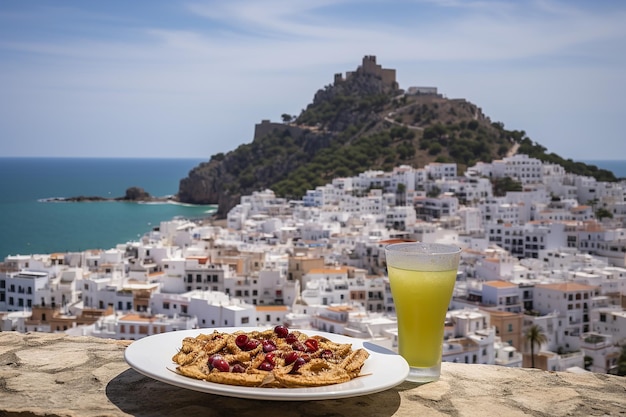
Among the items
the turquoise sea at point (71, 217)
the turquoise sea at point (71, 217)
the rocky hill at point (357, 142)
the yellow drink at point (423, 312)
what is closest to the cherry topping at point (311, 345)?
the yellow drink at point (423, 312)

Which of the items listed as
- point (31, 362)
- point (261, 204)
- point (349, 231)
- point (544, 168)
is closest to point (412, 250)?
point (31, 362)

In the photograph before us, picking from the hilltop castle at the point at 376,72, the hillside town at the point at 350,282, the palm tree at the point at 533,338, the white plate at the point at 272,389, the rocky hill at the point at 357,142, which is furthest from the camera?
the hilltop castle at the point at 376,72

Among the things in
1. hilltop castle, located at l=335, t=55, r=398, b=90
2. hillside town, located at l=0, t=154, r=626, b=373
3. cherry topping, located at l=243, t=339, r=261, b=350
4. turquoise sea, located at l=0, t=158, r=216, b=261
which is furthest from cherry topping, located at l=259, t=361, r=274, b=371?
hilltop castle, located at l=335, t=55, r=398, b=90

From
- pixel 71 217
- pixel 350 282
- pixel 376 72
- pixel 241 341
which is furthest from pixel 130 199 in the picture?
pixel 241 341

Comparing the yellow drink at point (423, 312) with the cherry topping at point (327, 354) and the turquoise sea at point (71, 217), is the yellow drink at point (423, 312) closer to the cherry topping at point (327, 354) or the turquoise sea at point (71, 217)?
the cherry topping at point (327, 354)

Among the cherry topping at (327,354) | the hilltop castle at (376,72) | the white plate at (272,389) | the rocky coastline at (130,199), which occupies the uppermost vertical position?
the hilltop castle at (376,72)

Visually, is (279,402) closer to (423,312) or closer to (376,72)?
(423,312)

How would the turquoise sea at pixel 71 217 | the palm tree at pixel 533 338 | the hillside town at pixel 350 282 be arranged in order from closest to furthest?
the palm tree at pixel 533 338
the hillside town at pixel 350 282
the turquoise sea at pixel 71 217

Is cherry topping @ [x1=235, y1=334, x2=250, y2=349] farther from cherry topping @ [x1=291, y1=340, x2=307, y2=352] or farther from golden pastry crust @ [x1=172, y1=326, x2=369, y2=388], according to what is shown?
cherry topping @ [x1=291, y1=340, x2=307, y2=352]
